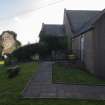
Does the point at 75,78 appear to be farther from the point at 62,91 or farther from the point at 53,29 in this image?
the point at 53,29

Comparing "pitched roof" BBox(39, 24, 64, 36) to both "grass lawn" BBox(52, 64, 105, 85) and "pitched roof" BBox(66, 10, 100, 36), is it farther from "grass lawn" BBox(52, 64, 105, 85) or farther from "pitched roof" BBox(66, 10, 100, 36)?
"grass lawn" BBox(52, 64, 105, 85)

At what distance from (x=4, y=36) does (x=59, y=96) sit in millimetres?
52884

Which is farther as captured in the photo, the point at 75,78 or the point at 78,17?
the point at 78,17

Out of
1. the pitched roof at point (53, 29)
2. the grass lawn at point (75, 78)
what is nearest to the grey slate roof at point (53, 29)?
the pitched roof at point (53, 29)

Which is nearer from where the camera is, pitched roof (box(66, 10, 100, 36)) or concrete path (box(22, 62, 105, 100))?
concrete path (box(22, 62, 105, 100))

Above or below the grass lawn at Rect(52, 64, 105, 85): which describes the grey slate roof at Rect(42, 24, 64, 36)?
above

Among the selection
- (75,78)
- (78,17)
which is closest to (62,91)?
(75,78)

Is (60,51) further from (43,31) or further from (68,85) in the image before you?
(68,85)

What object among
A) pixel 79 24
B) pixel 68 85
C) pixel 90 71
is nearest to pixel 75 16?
pixel 79 24

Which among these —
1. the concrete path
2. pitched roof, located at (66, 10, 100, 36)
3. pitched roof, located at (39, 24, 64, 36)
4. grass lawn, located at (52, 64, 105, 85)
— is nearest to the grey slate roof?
pitched roof, located at (39, 24, 64, 36)

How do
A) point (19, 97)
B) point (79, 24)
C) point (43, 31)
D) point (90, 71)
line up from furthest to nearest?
point (43, 31), point (79, 24), point (90, 71), point (19, 97)

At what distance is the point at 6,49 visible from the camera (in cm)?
6088

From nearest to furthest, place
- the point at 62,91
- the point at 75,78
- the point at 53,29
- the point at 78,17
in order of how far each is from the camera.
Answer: the point at 62,91 → the point at 75,78 → the point at 78,17 → the point at 53,29

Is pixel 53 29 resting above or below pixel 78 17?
below
